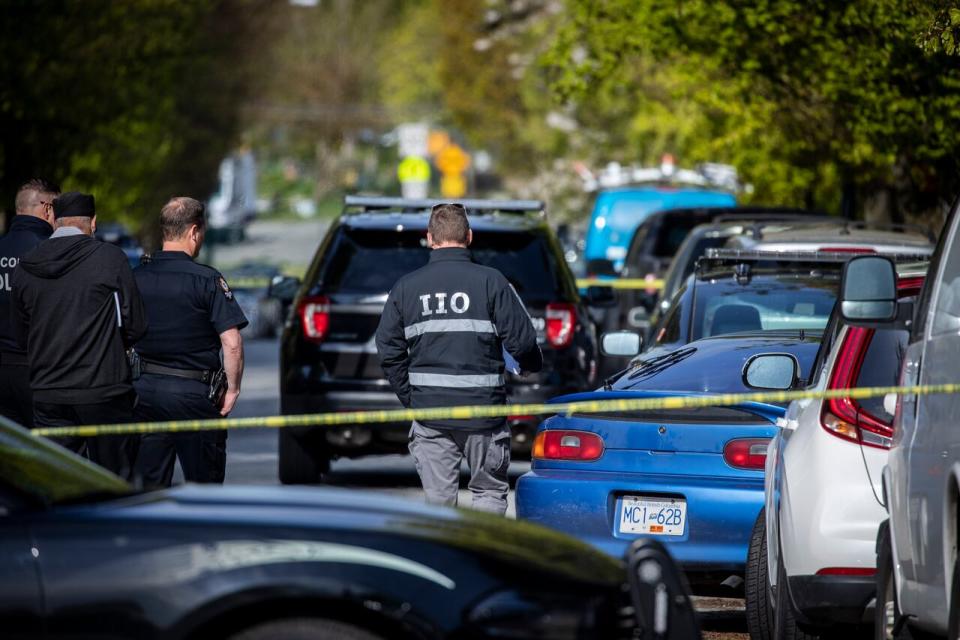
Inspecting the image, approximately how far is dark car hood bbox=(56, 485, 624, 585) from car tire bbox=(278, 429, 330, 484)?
291 inches

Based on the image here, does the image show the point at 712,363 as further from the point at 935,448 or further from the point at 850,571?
the point at 935,448

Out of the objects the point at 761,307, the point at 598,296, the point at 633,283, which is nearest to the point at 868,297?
the point at 761,307

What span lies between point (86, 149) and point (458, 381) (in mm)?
29438

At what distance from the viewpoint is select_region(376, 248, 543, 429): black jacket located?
8961mm

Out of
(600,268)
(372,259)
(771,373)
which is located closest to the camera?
(771,373)

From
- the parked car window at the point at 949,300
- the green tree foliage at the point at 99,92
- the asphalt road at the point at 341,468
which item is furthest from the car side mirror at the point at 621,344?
the green tree foliage at the point at 99,92

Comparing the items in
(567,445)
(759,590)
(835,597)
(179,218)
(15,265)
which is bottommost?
(759,590)

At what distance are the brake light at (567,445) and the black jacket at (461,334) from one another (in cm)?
22

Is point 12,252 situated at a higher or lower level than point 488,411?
higher

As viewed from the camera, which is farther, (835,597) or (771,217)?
(771,217)

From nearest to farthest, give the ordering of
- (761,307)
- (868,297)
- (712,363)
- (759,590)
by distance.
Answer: (868,297)
(759,590)
(712,363)
(761,307)

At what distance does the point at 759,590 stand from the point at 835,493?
4.34 ft

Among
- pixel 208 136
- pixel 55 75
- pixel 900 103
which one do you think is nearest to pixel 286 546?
pixel 900 103

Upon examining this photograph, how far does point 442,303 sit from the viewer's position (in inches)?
355
